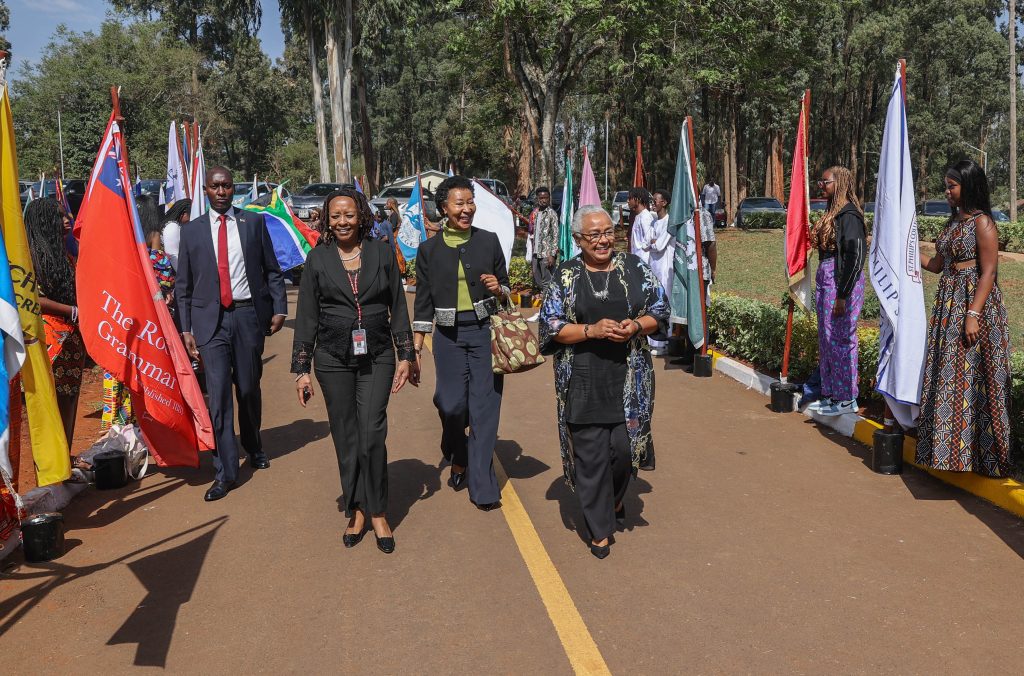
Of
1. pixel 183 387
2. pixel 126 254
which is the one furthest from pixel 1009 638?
Result: pixel 126 254

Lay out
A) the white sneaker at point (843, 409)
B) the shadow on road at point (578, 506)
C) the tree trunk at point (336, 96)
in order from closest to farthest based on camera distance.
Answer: the shadow on road at point (578, 506), the white sneaker at point (843, 409), the tree trunk at point (336, 96)

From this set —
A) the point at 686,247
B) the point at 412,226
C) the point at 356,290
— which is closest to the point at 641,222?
the point at 686,247

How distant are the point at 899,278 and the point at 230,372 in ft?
15.0

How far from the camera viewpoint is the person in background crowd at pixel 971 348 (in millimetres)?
5484

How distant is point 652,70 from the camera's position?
21359mm

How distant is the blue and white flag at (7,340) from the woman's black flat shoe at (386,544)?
186 cm

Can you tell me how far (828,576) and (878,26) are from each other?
1447 inches

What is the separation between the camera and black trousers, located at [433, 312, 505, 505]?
5.64 metres

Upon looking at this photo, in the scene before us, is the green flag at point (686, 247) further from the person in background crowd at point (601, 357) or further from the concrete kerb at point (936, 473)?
the person in background crowd at point (601, 357)

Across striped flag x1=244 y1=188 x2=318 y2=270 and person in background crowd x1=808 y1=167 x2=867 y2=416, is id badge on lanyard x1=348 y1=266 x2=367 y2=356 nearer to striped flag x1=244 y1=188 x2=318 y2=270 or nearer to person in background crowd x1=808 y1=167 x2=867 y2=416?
person in background crowd x1=808 y1=167 x2=867 y2=416

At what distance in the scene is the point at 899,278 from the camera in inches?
236

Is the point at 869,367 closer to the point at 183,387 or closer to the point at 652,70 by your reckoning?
the point at 183,387

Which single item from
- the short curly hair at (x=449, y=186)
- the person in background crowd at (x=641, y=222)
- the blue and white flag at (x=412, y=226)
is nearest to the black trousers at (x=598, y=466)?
the short curly hair at (x=449, y=186)

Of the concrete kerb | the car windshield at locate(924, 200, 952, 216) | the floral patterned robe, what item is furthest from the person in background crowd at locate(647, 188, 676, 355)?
the car windshield at locate(924, 200, 952, 216)
